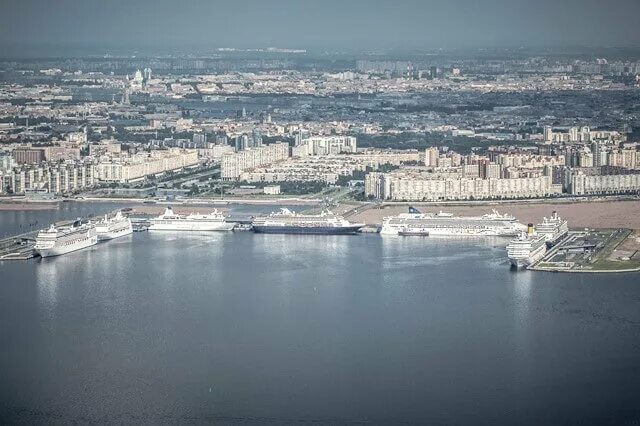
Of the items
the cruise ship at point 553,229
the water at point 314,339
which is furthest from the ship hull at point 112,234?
the cruise ship at point 553,229

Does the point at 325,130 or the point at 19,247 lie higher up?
the point at 325,130

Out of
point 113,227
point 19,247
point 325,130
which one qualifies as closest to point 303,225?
point 113,227

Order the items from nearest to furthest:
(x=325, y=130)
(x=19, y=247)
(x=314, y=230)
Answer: (x=19, y=247) → (x=314, y=230) → (x=325, y=130)

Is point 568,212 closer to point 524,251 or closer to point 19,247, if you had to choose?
point 524,251

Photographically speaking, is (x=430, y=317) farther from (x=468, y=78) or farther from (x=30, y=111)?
(x=468, y=78)

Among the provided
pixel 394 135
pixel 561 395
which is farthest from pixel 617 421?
pixel 394 135
